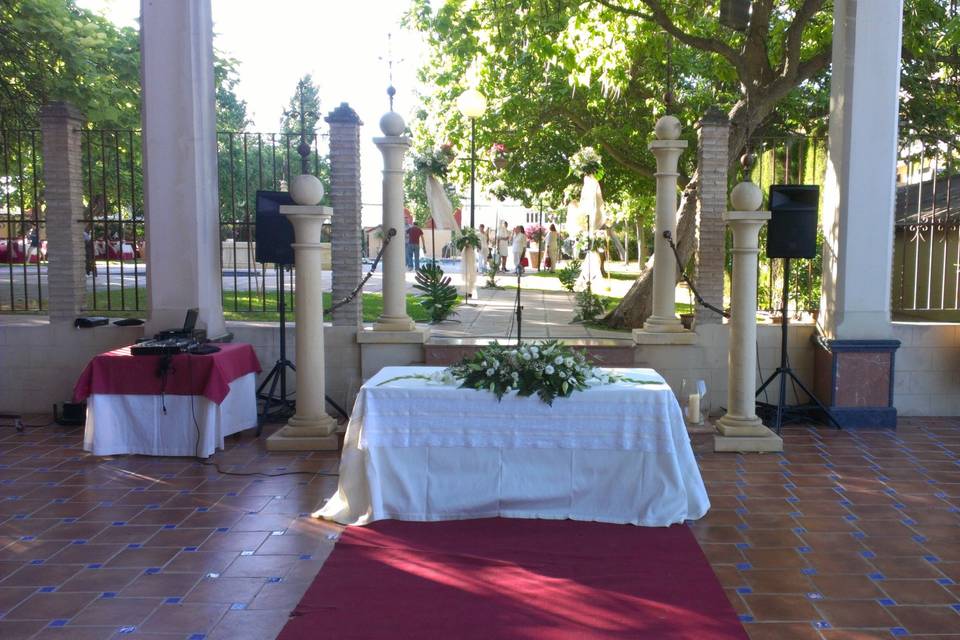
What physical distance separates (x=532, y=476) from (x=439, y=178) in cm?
587

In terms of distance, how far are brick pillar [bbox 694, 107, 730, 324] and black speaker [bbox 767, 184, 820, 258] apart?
27.9 inches

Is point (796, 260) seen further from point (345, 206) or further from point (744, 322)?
point (345, 206)

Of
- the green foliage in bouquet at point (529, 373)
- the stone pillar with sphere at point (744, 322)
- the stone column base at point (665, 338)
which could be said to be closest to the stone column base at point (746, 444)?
the stone pillar with sphere at point (744, 322)

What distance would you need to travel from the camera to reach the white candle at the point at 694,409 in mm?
6863

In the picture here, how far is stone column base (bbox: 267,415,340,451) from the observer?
710 cm

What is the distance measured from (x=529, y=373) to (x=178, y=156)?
14.8 feet

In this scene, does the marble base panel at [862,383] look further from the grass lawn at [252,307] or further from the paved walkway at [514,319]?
the grass lawn at [252,307]

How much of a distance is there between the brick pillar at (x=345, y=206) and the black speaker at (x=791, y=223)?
388cm

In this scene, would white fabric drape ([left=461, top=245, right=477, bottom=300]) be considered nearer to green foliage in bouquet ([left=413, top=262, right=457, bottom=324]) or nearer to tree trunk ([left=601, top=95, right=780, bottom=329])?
green foliage in bouquet ([left=413, top=262, right=457, bottom=324])

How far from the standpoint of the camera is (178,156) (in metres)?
7.95

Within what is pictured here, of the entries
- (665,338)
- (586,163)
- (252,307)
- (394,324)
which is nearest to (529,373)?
(394,324)

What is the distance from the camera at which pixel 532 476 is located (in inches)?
208

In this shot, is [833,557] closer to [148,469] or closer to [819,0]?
[148,469]

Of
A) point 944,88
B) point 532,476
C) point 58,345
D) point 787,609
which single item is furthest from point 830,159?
point 58,345
